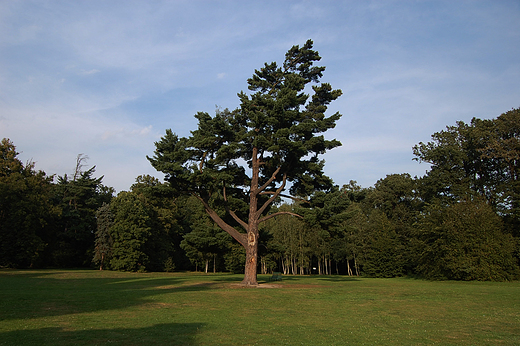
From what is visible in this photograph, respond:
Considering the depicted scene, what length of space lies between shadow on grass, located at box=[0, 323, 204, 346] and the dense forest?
17259 mm

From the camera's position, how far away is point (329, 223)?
25906 mm

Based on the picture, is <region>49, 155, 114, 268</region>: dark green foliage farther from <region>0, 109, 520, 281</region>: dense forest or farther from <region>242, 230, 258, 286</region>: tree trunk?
<region>242, 230, 258, 286</region>: tree trunk

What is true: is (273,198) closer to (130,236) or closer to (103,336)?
(103,336)

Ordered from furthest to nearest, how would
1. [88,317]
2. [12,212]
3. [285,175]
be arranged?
[12,212]
[285,175]
[88,317]

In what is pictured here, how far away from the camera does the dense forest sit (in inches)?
1180

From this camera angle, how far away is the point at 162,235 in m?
65.4

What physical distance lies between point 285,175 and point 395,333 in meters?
18.3

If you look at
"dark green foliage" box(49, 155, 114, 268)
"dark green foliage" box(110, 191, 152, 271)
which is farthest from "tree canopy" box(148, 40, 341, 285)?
"dark green foliage" box(49, 155, 114, 268)

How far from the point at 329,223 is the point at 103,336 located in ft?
64.0

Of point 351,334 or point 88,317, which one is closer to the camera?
point 351,334

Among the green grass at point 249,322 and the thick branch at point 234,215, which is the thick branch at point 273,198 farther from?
the green grass at point 249,322

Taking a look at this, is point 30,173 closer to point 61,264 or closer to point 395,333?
point 61,264

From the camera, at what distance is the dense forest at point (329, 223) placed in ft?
98.4

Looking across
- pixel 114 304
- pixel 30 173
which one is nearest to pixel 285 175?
pixel 114 304
